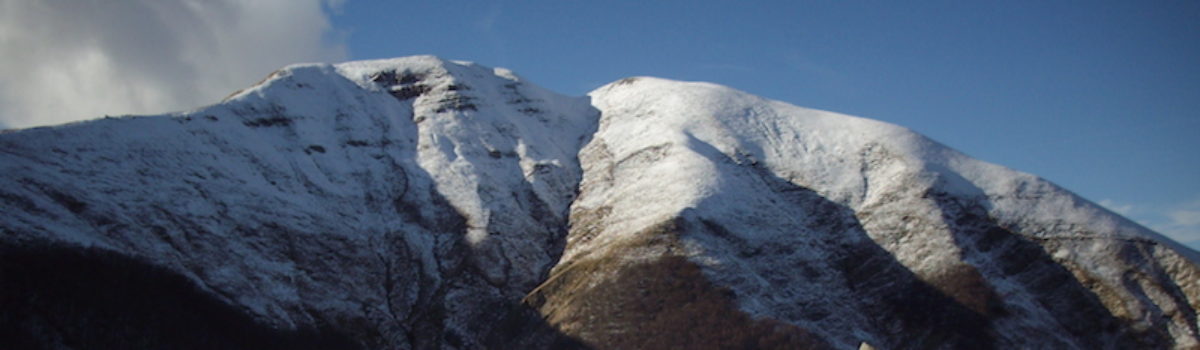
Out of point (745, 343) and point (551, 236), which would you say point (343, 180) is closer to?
point (551, 236)

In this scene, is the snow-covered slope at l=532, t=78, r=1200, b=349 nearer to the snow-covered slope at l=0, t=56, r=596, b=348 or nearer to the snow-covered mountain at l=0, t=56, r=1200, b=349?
the snow-covered mountain at l=0, t=56, r=1200, b=349

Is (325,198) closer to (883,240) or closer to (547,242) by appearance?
(547,242)

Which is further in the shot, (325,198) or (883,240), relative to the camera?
(325,198)

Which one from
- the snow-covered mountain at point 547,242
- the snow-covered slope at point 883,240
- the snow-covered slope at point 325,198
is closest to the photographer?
the snow-covered mountain at point 547,242

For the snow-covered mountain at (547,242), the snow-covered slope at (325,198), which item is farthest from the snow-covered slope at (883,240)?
the snow-covered slope at (325,198)

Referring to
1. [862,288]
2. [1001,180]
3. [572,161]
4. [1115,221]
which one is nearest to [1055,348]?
[862,288]

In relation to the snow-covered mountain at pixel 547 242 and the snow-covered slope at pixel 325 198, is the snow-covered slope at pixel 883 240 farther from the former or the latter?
the snow-covered slope at pixel 325 198

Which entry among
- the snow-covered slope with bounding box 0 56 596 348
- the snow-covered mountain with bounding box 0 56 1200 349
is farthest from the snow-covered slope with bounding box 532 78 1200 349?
the snow-covered slope with bounding box 0 56 596 348

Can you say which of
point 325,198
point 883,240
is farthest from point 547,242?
point 883,240

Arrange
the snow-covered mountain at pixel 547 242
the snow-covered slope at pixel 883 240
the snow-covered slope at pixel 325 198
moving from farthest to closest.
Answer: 1. the snow-covered slope at pixel 883 240
2. the snow-covered slope at pixel 325 198
3. the snow-covered mountain at pixel 547 242
